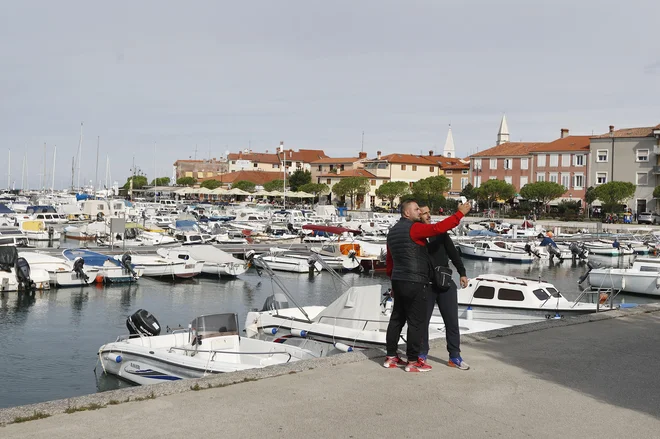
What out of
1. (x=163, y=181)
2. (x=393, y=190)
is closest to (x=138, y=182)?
(x=163, y=181)

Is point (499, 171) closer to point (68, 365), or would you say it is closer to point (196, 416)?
point (68, 365)

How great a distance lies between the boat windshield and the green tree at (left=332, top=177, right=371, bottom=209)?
95221mm

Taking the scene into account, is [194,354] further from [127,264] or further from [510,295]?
[127,264]

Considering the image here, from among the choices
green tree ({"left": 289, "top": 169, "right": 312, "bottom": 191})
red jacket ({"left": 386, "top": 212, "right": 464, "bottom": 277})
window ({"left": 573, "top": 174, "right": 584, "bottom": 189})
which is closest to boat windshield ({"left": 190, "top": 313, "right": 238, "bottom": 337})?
red jacket ({"left": 386, "top": 212, "right": 464, "bottom": 277})

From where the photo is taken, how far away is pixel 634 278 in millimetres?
35594

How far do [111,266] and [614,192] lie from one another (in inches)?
2357

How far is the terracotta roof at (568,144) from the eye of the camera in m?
90.1

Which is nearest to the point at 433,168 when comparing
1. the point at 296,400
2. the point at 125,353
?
the point at 125,353

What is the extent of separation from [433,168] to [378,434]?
397 ft

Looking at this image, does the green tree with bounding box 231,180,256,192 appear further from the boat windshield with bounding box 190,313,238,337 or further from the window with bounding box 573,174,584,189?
the boat windshield with bounding box 190,313,238,337

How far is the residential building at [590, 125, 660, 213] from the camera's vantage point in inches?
3258

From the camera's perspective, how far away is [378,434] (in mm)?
6031

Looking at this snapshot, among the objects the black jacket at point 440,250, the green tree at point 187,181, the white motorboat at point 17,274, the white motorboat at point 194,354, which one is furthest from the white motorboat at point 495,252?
the green tree at point 187,181

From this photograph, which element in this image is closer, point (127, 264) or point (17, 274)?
point (17, 274)
